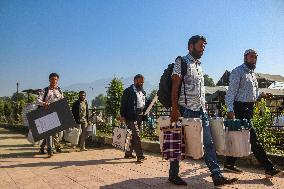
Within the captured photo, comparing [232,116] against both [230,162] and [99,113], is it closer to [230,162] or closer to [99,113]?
[230,162]

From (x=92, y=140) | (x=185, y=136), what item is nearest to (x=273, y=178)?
(x=185, y=136)

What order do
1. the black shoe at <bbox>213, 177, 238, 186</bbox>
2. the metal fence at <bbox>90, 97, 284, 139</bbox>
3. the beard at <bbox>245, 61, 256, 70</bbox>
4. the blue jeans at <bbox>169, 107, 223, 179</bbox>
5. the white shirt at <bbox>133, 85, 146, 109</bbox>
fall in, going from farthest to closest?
the metal fence at <bbox>90, 97, 284, 139</bbox>, the white shirt at <bbox>133, 85, 146, 109</bbox>, the beard at <bbox>245, 61, 256, 70</bbox>, the blue jeans at <bbox>169, 107, 223, 179</bbox>, the black shoe at <bbox>213, 177, 238, 186</bbox>

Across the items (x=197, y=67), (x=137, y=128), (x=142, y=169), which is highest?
(x=197, y=67)

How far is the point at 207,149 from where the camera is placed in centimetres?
463

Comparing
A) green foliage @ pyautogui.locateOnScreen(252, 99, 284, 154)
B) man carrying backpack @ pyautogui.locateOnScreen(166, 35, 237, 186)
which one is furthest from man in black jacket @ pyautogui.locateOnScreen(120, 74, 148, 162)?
man carrying backpack @ pyautogui.locateOnScreen(166, 35, 237, 186)

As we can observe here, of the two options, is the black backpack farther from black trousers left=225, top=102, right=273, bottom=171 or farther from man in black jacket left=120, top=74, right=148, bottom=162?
man in black jacket left=120, top=74, right=148, bottom=162

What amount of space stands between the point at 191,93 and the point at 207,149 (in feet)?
2.69

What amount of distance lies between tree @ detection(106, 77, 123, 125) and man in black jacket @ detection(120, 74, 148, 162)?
7.45 m

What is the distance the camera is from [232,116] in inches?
209

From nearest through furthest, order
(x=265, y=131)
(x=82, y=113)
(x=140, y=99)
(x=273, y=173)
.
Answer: (x=273, y=173), (x=265, y=131), (x=140, y=99), (x=82, y=113)

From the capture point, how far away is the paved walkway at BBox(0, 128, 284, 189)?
5027mm

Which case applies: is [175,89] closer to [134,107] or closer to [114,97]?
[134,107]

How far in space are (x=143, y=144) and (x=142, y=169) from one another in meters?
3.12

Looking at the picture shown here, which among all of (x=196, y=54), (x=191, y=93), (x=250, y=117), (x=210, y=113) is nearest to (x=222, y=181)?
(x=191, y=93)
